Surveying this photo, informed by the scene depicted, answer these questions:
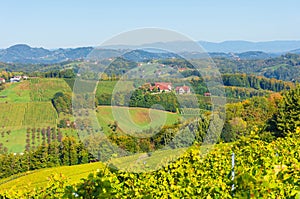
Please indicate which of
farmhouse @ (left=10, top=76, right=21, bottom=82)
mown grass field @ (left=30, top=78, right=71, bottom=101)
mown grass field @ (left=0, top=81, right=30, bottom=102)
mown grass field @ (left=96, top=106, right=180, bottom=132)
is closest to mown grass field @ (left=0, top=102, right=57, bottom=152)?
mown grass field @ (left=0, top=81, right=30, bottom=102)

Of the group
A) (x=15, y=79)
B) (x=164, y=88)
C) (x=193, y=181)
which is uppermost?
(x=164, y=88)

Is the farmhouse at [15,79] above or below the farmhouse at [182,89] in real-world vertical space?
below

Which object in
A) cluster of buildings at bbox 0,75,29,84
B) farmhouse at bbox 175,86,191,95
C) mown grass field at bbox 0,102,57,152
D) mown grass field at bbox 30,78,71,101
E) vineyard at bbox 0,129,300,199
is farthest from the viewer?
cluster of buildings at bbox 0,75,29,84

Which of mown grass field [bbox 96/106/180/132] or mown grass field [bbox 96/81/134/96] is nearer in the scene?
mown grass field [bbox 96/106/180/132]

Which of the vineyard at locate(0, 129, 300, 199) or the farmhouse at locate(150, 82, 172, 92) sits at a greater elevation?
the farmhouse at locate(150, 82, 172, 92)

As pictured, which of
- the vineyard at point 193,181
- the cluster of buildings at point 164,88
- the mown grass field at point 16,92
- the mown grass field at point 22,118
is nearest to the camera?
the vineyard at point 193,181

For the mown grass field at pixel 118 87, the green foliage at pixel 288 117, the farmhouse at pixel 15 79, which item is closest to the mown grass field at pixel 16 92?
the farmhouse at pixel 15 79

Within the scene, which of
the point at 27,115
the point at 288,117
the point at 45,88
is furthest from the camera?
the point at 45,88

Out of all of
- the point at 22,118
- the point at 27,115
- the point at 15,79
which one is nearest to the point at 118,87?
the point at 22,118

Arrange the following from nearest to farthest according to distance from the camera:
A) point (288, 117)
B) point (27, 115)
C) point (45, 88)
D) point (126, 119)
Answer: point (126, 119) < point (288, 117) < point (27, 115) < point (45, 88)

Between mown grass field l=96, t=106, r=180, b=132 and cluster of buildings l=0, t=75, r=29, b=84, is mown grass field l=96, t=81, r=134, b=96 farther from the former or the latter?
cluster of buildings l=0, t=75, r=29, b=84

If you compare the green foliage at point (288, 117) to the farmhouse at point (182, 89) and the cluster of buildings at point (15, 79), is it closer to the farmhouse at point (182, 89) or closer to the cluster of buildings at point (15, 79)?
the farmhouse at point (182, 89)

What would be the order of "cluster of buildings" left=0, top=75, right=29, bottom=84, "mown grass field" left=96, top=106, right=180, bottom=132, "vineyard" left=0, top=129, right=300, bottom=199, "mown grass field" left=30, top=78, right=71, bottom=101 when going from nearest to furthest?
"vineyard" left=0, top=129, right=300, bottom=199, "mown grass field" left=96, top=106, right=180, bottom=132, "mown grass field" left=30, top=78, right=71, bottom=101, "cluster of buildings" left=0, top=75, right=29, bottom=84

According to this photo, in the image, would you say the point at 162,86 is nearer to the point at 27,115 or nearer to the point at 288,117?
the point at 288,117
